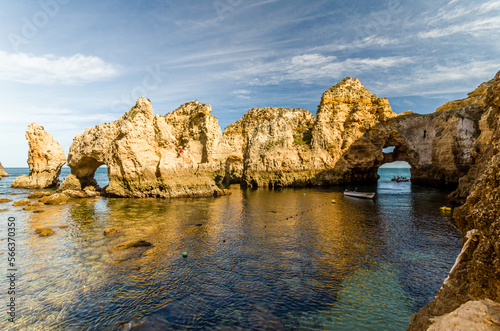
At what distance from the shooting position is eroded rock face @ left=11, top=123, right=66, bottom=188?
55.0 meters

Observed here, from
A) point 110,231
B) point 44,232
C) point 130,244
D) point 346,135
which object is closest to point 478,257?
point 130,244

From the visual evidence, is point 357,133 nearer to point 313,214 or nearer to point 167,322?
point 313,214

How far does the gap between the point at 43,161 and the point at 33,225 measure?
4472 centimetres

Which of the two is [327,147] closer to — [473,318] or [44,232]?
[44,232]

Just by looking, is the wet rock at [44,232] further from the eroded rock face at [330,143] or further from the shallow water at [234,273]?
the eroded rock face at [330,143]

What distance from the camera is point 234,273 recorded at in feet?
43.2

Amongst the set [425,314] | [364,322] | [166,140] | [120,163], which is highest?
[166,140]

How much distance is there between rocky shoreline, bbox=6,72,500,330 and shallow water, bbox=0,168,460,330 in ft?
51.3

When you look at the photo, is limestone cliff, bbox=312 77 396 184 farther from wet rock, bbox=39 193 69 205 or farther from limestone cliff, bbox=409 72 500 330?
limestone cliff, bbox=409 72 500 330

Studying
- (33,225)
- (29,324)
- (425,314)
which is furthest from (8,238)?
(425,314)

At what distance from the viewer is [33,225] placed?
884 inches

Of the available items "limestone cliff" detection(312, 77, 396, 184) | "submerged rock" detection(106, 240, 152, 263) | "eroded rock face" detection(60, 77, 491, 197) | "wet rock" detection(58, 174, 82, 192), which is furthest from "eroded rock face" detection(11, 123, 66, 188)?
"limestone cliff" detection(312, 77, 396, 184)

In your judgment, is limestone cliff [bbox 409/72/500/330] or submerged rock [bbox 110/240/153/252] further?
submerged rock [bbox 110/240/153/252]

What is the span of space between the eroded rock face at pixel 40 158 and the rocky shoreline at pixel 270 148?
21 cm
